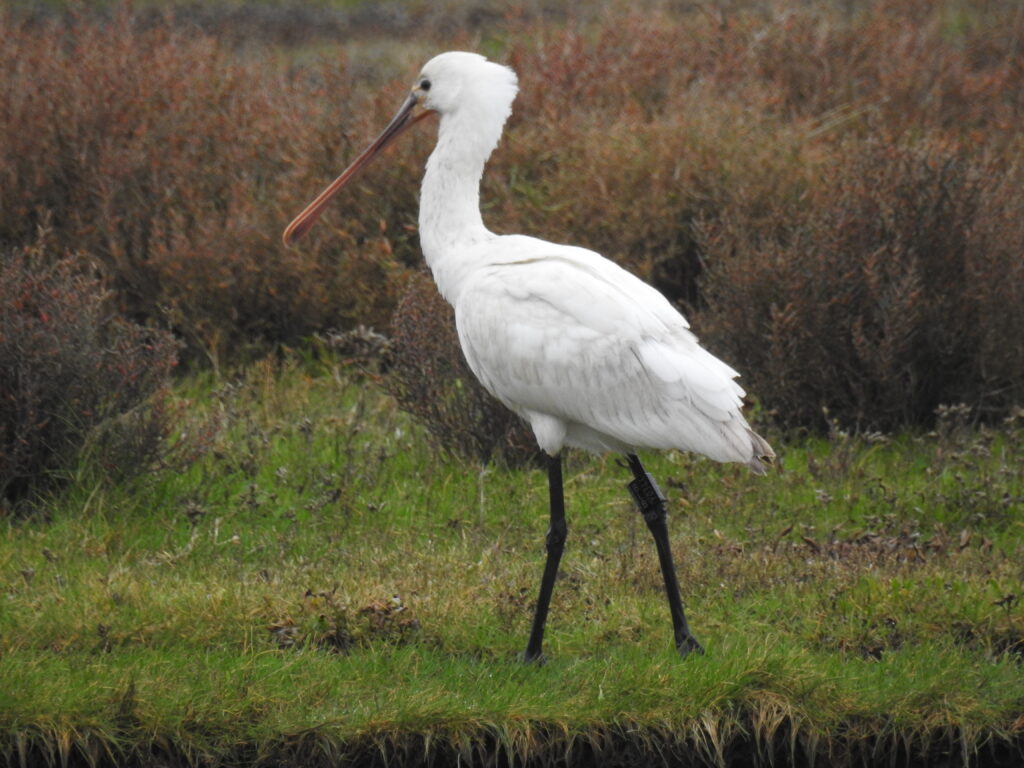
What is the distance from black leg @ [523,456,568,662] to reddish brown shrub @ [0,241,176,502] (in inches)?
87.7

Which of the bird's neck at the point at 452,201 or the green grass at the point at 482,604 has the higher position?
the bird's neck at the point at 452,201

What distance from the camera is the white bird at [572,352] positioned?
5.54m

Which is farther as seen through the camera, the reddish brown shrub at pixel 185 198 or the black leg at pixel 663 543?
the reddish brown shrub at pixel 185 198

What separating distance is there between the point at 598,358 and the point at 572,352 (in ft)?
0.33

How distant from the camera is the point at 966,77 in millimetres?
11734

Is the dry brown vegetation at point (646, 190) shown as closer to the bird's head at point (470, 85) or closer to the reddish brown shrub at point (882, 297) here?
the reddish brown shrub at point (882, 297)

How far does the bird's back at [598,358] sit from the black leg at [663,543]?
194mm

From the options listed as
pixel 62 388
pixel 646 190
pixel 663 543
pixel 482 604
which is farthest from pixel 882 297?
pixel 62 388

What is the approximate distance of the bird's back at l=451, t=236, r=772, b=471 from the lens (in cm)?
552

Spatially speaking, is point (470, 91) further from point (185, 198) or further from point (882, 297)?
point (185, 198)

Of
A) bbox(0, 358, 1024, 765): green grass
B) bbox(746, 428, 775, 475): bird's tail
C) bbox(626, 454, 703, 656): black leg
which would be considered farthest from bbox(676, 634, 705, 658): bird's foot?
bbox(746, 428, 775, 475): bird's tail

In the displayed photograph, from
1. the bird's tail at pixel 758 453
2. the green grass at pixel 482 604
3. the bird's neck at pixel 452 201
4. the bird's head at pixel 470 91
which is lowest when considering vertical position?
the green grass at pixel 482 604

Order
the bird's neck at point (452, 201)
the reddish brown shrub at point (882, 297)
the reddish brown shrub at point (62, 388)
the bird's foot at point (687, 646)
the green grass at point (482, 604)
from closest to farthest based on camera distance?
the green grass at point (482, 604) < the bird's foot at point (687, 646) < the bird's neck at point (452, 201) < the reddish brown shrub at point (62, 388) < the reddish brown shrub at point (882, 297)

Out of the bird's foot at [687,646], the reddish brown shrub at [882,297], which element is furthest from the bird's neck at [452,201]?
the reddish brown shrub at [882,297]
